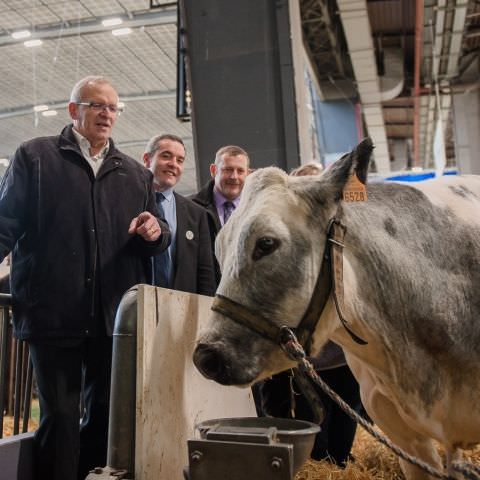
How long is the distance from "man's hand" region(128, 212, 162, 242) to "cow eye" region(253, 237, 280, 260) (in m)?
0.82

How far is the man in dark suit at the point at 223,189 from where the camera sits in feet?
11.3

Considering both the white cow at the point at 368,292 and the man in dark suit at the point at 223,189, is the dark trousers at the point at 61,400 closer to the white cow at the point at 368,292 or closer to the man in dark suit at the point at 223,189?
the white cow at the point at 368,292

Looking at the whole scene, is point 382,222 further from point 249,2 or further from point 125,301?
point 249,2

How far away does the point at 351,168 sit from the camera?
1920 mm

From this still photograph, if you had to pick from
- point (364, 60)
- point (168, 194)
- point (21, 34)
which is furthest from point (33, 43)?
point (168, 194)

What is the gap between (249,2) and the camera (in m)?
5.04

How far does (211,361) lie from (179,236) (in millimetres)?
1342

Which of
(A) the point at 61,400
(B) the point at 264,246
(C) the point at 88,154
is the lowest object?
(A) the point at 61,400

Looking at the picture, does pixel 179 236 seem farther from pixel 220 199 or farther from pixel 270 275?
pixel 270 275

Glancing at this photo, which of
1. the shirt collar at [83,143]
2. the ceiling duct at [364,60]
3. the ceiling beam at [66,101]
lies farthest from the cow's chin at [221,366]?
the ceiling beam at [66,101]

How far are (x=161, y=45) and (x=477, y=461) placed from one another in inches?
377

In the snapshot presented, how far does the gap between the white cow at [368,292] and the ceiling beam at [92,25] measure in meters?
8.18

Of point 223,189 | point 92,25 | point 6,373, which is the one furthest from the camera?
point 92,25

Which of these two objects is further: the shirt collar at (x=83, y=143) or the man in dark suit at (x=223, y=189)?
the man in dark suit at (x=223, y=189)
